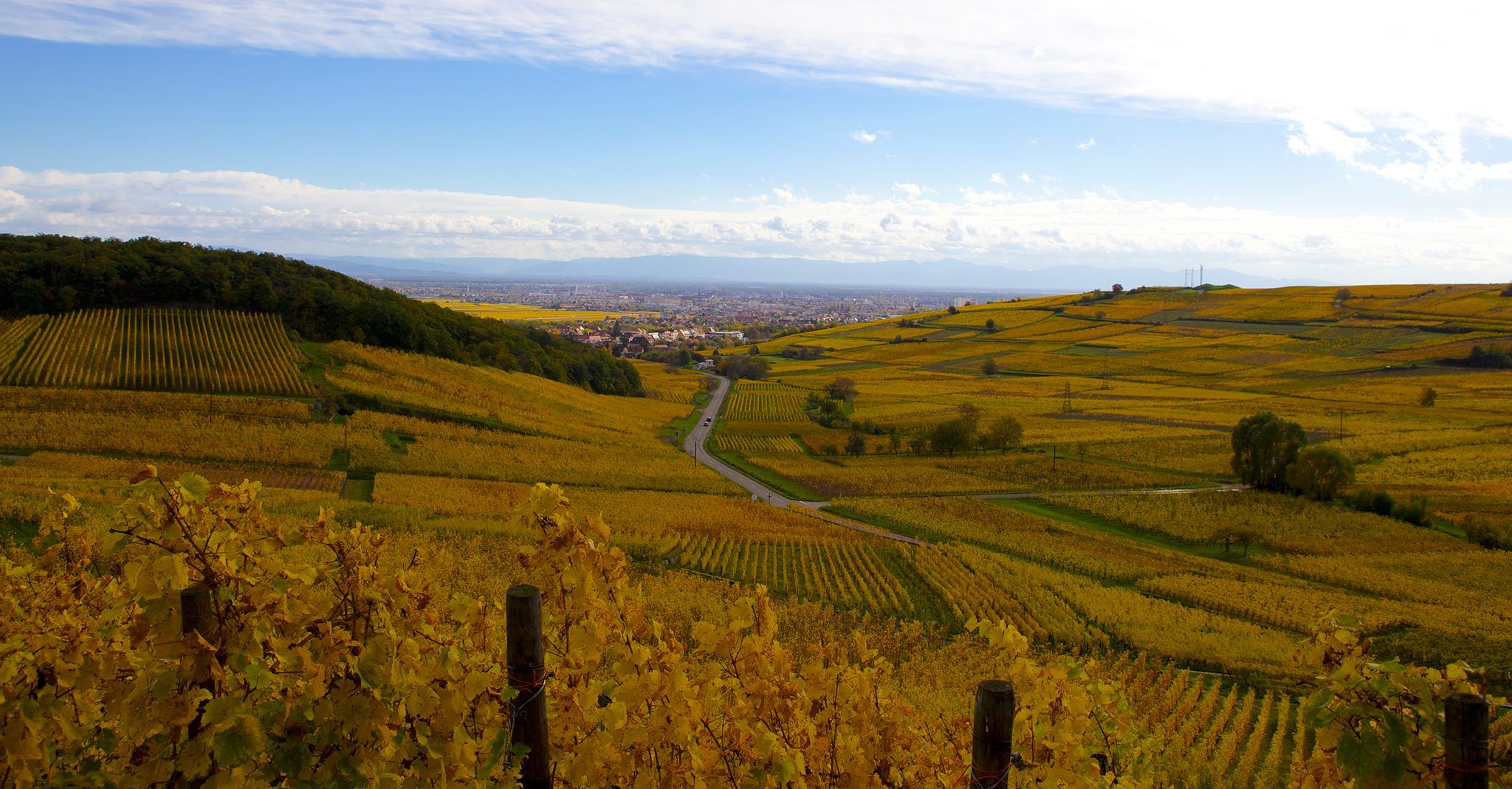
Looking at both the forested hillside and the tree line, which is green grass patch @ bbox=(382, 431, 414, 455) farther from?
the tree line

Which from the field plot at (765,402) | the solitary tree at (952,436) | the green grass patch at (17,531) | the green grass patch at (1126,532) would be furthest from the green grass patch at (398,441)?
the solitary tree at (952,436)

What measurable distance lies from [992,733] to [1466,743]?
70.5 inches

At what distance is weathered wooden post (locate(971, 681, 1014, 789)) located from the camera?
3.31 m

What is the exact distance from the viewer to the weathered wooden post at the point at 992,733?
3.31 metres

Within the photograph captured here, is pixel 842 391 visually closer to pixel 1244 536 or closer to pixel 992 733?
pixel 1244 536

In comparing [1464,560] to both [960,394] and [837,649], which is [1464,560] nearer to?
[837,649]

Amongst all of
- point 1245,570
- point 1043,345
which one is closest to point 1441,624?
point 1245,570

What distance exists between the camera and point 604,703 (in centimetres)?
464

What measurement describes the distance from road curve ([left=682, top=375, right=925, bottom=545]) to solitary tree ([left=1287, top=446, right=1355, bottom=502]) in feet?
74.2

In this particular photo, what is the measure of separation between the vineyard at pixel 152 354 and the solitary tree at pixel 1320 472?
55.1 meters

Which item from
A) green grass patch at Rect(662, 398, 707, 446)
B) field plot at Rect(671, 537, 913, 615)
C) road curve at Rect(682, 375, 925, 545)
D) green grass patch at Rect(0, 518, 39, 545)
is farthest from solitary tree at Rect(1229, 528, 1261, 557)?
green grass patch at Rect(0, 518, 39, 545)

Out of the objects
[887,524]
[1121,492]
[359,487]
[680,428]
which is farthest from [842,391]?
[359,487]

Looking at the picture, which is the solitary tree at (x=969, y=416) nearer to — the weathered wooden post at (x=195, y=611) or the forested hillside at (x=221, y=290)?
the forested hillside at (x=221, y=290)

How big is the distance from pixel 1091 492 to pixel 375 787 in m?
47.7
